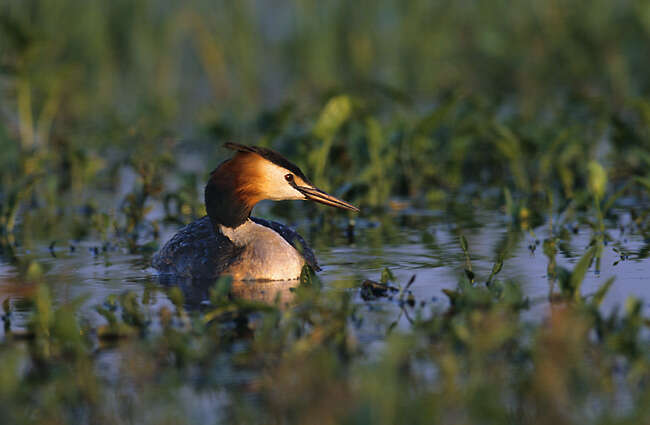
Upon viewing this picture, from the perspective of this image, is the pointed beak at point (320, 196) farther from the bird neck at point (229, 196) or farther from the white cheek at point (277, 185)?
the bird neck at point (229, 196)

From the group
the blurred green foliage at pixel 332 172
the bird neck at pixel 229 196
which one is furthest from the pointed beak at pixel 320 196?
the blurred green foliage at pixel 332 172

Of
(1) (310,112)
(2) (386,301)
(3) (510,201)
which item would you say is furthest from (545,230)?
(1) (310,112)

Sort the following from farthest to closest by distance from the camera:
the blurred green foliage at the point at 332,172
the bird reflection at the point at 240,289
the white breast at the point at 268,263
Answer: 1. the white breast at the point at 268,263
2. the bird reflection at the point at 240,289
3. the blurred green foliage at the point at 332,172

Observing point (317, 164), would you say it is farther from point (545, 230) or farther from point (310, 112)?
point (310, 112)

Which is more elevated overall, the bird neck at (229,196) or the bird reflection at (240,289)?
the bird neck at (229,196)

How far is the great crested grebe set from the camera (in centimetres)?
733

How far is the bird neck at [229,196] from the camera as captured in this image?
756 cm

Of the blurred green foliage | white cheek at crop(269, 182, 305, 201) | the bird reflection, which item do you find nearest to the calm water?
the bird reflection

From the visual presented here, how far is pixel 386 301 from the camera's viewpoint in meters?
6.15

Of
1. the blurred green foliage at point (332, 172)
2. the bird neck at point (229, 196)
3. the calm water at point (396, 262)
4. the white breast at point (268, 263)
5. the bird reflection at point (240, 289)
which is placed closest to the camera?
the blurred green foliage at point (332, 172)

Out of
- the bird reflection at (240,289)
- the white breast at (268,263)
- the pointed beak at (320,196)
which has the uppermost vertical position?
the pointed beak at (320,196)

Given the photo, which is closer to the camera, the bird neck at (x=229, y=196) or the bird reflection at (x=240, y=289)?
the bird reflection at (x=240, y=289)

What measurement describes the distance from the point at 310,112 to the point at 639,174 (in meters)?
4.84

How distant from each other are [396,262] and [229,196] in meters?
1.23
